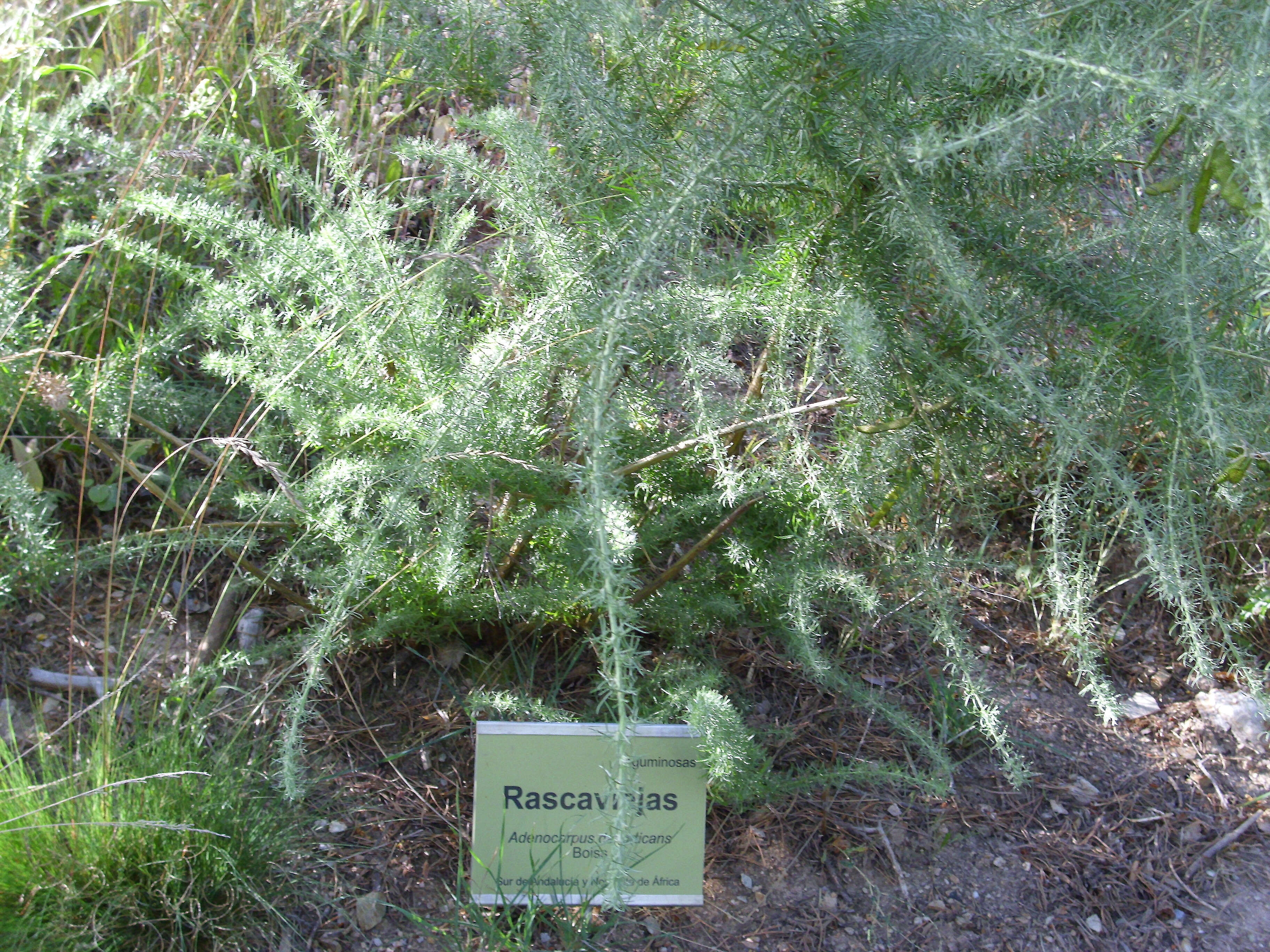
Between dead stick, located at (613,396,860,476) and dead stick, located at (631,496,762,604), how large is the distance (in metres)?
0.13

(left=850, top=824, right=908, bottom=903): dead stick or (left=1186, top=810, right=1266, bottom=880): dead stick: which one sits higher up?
(left=850, top=824, right=908, bottom=903): dead stick

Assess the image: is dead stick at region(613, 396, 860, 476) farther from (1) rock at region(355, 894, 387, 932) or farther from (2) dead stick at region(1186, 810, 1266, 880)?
(2) dead stick at region(1186, 810, 1266, 880)

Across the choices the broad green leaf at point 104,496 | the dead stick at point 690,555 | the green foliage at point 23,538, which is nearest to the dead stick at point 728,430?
the dead stick at point 690,555

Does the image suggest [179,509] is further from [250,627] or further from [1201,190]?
[1201,190]

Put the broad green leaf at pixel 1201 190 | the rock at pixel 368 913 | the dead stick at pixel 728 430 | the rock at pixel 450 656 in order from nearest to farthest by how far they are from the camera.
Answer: the broad green leaf at pixel 1201 190 < the dead stick at pixel 728 430 < the rock at pixel 368 913 < the rock at pixel 450 656

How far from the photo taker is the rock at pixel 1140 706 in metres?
1.61

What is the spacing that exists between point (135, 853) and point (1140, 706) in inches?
58.7

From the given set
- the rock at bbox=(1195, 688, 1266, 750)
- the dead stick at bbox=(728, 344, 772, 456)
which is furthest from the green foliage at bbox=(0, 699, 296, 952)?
the rock at bbox=(1195, 688, 1266, 750)

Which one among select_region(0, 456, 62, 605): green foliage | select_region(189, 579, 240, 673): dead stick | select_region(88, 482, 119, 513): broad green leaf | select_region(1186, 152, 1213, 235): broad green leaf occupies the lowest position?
select_region(189, 579, 240, 673): dead stick

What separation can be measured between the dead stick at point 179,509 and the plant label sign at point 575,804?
35 cm

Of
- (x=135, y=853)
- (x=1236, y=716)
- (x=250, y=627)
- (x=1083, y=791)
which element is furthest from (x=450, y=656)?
(x=1236, y=716)

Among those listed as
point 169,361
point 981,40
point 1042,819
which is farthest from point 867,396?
point 169,361

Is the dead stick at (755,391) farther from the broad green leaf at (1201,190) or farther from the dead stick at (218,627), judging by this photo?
the dead stick at (218,627)

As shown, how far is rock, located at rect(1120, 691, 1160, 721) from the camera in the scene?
Answer: 161 cm
